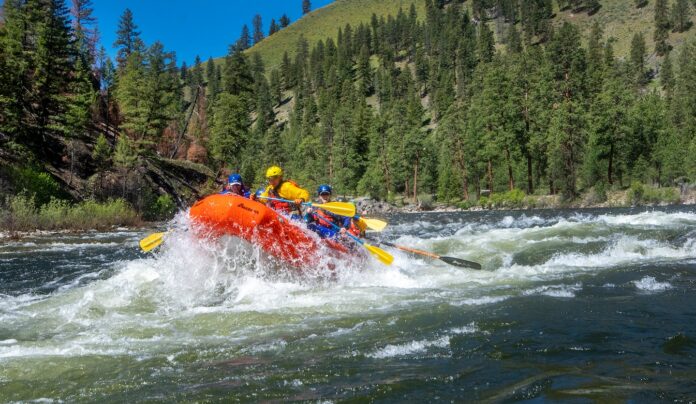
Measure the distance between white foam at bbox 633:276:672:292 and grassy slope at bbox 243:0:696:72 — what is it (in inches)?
4113

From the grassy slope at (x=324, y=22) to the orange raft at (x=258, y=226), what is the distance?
159 metres

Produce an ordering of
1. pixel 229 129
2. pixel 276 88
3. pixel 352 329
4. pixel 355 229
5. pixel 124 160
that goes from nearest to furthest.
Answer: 1. pixel 352 329
2. pixel 355 229
3. pixel 124 160
4. pixel 229 129
5. pixel 276 88

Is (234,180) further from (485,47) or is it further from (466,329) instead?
(485,47)

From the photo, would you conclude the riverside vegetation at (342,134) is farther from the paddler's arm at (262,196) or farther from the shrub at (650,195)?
the paddler's arm at (262,196)

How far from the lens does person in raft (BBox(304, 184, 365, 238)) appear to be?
1051 cm

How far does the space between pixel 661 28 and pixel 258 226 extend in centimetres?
11101

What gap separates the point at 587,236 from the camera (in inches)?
586

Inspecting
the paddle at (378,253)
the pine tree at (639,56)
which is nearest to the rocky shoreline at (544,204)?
the paddle at (378,253)

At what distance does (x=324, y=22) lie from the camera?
594 feet

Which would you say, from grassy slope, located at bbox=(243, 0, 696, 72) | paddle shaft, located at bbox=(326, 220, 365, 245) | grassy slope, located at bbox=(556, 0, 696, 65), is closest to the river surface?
paddle shaft, located at bbox=(326, 220, 365, 245)

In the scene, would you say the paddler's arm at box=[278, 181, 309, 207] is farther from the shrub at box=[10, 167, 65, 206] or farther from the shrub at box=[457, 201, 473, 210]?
the shrub at box=[457, 201, 473, 210]

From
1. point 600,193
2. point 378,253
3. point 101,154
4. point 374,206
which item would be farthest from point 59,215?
point 600,193

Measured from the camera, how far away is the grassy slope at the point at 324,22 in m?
170

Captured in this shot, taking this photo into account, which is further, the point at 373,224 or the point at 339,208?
the point at 373,224
